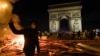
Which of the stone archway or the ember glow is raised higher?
the stone archway

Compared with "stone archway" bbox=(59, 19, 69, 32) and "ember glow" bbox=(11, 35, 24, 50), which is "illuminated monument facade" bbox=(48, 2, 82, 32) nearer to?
"stone archway" bbox=(59, 19, 69, 32)

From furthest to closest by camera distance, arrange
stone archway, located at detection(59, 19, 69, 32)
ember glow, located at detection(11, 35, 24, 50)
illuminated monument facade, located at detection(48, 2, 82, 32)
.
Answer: stone archway, located at detection(59, 19, 69, 32)
illuminated monument facade, located at detection(48, 2, 82, 32)
ember glow, located at detection(11, 35, 24, 50)

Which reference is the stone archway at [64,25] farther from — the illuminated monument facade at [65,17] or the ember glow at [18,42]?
the ember glow at [18,42]

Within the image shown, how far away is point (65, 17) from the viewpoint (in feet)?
71.8

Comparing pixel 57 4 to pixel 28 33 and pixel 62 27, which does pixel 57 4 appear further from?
pixel 28 33

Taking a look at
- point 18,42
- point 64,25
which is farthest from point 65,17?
point 18,42

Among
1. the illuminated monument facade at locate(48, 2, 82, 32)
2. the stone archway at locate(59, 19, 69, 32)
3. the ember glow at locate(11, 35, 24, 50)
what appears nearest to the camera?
the ember glow at locate(11, 35, 24, 50)

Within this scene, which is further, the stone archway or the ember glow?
the stone archway

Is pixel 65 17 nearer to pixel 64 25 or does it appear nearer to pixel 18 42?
pixel 64 25

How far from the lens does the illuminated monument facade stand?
68.2 ft

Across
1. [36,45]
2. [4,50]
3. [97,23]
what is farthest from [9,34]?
[97,23]

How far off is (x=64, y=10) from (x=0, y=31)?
1377 centimetres

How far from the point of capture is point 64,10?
21.8 metres

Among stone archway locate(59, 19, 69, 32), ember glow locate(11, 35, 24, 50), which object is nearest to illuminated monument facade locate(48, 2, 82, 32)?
stone archway locate(59, 19, 69, 32)
